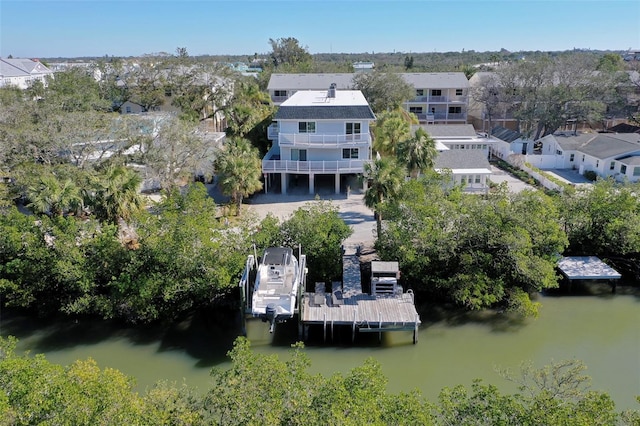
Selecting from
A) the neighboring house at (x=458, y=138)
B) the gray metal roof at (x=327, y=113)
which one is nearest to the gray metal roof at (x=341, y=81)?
the neighboring house at (x=458, y=138)

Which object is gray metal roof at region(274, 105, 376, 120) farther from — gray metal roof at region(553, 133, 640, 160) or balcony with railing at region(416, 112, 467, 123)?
balcony with railing at region(416, 112, 467, 123)

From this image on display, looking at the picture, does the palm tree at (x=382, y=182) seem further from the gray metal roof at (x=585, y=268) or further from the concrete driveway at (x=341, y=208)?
the gray metal roof at (x=585, y=268)

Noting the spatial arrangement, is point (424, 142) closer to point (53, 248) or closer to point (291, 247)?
point (291, 247)

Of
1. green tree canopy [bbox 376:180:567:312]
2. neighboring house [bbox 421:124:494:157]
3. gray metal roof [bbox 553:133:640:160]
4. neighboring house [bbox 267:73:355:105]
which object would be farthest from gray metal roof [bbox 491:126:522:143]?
green tree canopy [bbox 376:180:567:312]

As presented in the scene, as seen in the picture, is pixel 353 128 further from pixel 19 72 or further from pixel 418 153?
pixel 19 72

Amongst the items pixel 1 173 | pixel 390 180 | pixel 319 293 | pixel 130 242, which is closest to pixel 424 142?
A: pixel 390 180

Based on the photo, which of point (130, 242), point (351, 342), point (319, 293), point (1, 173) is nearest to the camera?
point (351, 342)
